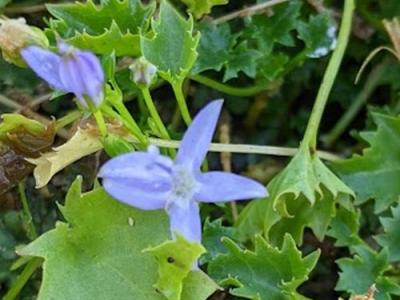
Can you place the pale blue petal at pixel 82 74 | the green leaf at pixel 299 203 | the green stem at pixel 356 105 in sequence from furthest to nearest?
the green stem at pixel 356 105
the green leaf at pixel 299 203
the pale blue petal at pixel 82 74

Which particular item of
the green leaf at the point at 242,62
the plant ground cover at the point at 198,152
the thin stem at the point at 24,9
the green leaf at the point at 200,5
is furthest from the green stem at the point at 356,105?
the thin stem at the point at 24,9

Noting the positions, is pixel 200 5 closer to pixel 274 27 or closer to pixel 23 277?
pixel 274 27

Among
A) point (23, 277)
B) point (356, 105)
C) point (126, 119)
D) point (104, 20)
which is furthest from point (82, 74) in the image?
point (356, 105)

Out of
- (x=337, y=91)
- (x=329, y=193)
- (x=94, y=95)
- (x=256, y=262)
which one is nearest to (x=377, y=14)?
(x=337, y=91)

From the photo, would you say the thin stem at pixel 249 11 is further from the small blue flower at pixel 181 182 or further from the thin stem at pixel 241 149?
the small blue flower at pixel 181 182

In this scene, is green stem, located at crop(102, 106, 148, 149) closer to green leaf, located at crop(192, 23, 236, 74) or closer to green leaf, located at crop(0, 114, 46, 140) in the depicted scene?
green leaf, located at crop(0, 114, 46, 140)

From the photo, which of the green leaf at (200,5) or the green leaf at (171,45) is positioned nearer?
the green leaf at (171,45)

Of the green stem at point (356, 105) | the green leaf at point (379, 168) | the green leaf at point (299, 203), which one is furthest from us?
the green stem at point (356, 105)

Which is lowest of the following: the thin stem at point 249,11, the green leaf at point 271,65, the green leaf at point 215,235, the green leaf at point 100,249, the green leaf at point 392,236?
the green leaf at point 392,236
